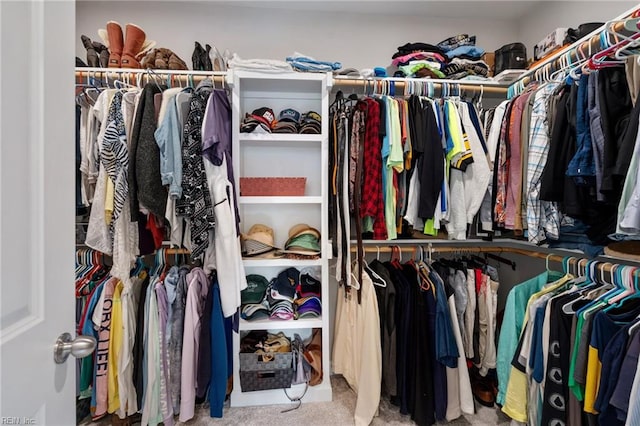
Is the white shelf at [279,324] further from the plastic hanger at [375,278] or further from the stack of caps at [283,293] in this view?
the plastic hanger at [375,278]

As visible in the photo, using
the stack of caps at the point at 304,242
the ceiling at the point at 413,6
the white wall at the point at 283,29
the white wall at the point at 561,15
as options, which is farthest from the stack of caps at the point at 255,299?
the white wall at the point at 561,15

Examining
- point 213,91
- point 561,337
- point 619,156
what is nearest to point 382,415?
point 561,337

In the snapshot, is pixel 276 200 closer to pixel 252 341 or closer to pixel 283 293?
pixel 283 293

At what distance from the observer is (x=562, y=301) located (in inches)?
45.0

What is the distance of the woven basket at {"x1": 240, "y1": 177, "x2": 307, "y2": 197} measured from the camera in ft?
5.68

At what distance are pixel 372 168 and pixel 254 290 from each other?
103 cm

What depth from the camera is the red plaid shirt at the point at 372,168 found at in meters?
1.54

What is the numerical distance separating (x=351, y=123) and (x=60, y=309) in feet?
4.69

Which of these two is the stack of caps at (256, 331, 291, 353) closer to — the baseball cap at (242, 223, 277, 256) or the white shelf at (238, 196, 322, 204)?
the baseball cap at (242, 223, 277, 256)

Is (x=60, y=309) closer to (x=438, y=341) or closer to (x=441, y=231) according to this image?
(x=438, y=341)

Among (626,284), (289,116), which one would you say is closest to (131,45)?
(289,116)

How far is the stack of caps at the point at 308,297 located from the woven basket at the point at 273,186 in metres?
0.57

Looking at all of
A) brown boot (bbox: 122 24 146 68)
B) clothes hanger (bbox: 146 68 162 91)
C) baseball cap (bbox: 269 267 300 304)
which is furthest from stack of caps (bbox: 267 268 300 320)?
brown boot (bbox: 122 24 146 68)

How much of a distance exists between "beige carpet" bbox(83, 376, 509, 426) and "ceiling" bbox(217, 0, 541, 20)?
2.55 m
